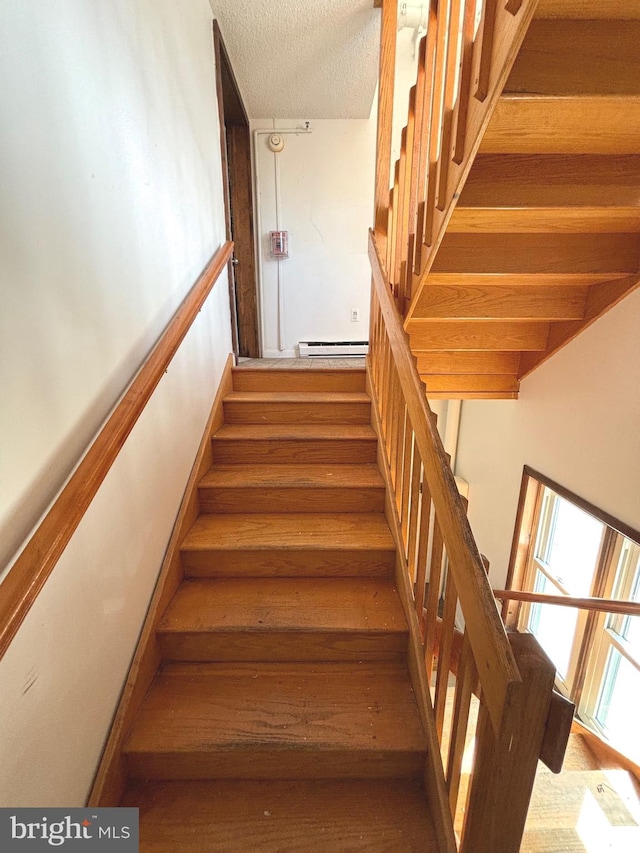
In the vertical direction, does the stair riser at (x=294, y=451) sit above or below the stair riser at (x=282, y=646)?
above

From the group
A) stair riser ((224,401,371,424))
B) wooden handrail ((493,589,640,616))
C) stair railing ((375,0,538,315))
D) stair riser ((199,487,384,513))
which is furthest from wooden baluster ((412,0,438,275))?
wooden handrail ((493,589,640,616))

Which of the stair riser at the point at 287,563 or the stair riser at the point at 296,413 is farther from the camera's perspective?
the stair riser at the point at 296,413

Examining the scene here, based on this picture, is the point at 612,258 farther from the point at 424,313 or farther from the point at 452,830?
the point at 452,830

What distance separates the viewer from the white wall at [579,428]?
201 cm

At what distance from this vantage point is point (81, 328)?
103 cm

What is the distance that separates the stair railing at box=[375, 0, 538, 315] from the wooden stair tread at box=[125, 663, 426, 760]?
1565 mm

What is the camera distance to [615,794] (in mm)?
1907

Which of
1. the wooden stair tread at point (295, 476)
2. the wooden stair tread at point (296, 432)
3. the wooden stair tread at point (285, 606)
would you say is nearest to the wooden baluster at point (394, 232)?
the wooden stair tread at point (296, 432)

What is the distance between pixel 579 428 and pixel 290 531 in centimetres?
179

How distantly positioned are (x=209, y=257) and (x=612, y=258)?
2.00m

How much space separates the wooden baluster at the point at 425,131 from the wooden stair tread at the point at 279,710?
5.20 feet

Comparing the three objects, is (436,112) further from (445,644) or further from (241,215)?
(241,215)

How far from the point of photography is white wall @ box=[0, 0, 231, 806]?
0.81 m

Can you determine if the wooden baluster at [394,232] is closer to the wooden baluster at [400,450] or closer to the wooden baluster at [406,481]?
the wooden baluster at [400,450]
